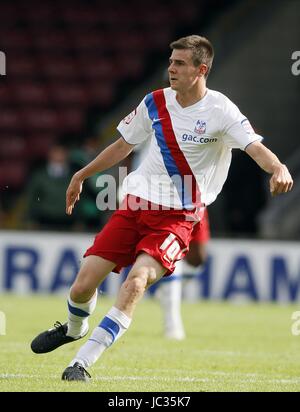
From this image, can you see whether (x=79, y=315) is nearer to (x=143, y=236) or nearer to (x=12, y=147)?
(x=143, y=236)

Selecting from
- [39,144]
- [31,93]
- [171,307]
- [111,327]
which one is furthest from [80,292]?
[31,93]

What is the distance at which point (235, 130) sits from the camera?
682 centimetres

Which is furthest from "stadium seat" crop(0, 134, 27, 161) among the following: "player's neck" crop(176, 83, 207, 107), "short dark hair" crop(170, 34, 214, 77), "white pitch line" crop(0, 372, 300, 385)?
"white pitch line" crop(0, 372, 300, 385)

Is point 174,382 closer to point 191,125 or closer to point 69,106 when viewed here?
point 191,125

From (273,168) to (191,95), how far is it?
90cm

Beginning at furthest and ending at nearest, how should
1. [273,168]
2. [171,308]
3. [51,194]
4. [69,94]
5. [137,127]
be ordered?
1. [69,94]
2. [51,194]
3. [171,308]
4. [137,127]
5. [273,168]

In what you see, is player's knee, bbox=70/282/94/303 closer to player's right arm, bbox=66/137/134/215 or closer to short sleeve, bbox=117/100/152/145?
player's right arm, bbox=66/137/134/215

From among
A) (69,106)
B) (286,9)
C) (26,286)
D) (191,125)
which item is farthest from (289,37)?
(191,125)

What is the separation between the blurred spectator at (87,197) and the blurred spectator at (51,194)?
7.8 inches

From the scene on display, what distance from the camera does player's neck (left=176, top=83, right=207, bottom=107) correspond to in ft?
23.0

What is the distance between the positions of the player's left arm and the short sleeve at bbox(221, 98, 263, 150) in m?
0.05

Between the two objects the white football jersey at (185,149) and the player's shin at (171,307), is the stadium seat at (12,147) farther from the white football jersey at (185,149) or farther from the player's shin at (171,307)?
the white football jersey at (185,149)
